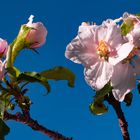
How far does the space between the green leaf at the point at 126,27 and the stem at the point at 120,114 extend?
0.24 m

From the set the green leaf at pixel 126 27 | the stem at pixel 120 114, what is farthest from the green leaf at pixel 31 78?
the green leaf at pixel 126 27

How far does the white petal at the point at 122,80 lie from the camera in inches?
54.2

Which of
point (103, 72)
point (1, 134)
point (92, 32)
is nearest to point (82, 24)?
point (92, 32)

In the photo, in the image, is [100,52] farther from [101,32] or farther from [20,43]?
[20,43]

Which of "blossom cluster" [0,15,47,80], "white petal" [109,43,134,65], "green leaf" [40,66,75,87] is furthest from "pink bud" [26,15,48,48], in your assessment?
"white petal" [109,43,134,65]

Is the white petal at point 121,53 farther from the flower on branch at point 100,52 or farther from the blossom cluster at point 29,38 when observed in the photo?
the blossom cluster at point 29,38

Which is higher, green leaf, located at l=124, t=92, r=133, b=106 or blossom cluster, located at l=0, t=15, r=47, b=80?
blossom cluster, located at l=0, t=15, r=47, b=80

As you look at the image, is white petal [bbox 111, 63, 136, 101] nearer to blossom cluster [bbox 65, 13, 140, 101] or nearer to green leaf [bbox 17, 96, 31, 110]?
blossom cluster [bbox 65, 13, 140, 101]

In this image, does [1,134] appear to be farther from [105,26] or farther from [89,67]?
[105,26]

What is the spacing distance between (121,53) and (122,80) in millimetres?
85

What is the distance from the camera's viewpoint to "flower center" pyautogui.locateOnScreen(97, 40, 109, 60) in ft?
4.64

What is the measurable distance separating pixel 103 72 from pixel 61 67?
0.85ft

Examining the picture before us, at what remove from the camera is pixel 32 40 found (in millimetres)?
1639

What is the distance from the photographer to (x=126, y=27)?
4.56 feet
